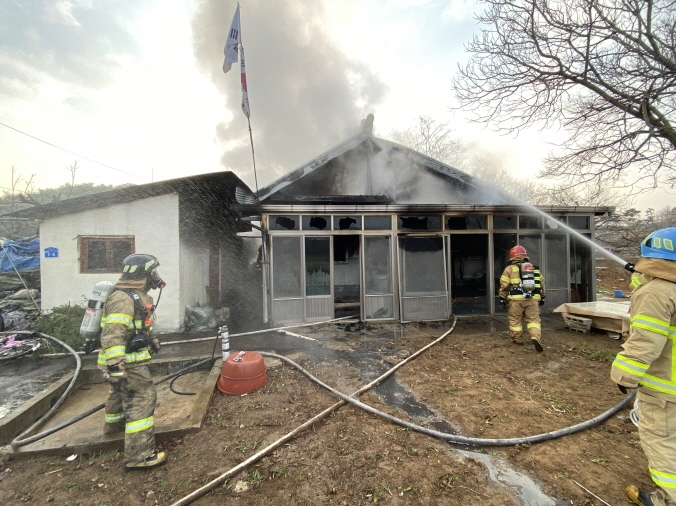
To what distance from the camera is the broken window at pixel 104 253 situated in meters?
7.67

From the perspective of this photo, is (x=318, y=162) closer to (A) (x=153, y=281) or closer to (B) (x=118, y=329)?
(A) (x=153, y=281)

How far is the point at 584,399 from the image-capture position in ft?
12.6

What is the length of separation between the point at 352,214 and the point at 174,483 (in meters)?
6.96

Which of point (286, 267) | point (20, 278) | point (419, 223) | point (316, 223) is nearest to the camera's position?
point (20, 278)

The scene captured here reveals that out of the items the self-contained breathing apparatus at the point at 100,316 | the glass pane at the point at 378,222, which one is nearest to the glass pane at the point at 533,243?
the glass pane at the point at 378,222

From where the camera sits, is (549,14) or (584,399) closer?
(584,399)

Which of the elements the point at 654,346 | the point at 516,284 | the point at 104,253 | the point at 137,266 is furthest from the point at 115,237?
the point at 654,346

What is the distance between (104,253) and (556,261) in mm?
13679

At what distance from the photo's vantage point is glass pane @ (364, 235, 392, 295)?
855cm

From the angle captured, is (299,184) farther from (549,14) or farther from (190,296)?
(549,14)

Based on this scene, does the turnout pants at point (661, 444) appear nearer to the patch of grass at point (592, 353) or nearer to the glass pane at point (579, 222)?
the patch of grass at point (592, 353)

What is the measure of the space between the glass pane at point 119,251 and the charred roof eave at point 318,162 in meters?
4.01

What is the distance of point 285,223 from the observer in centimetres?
828

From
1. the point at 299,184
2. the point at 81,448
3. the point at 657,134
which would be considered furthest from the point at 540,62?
the point at 81,448
